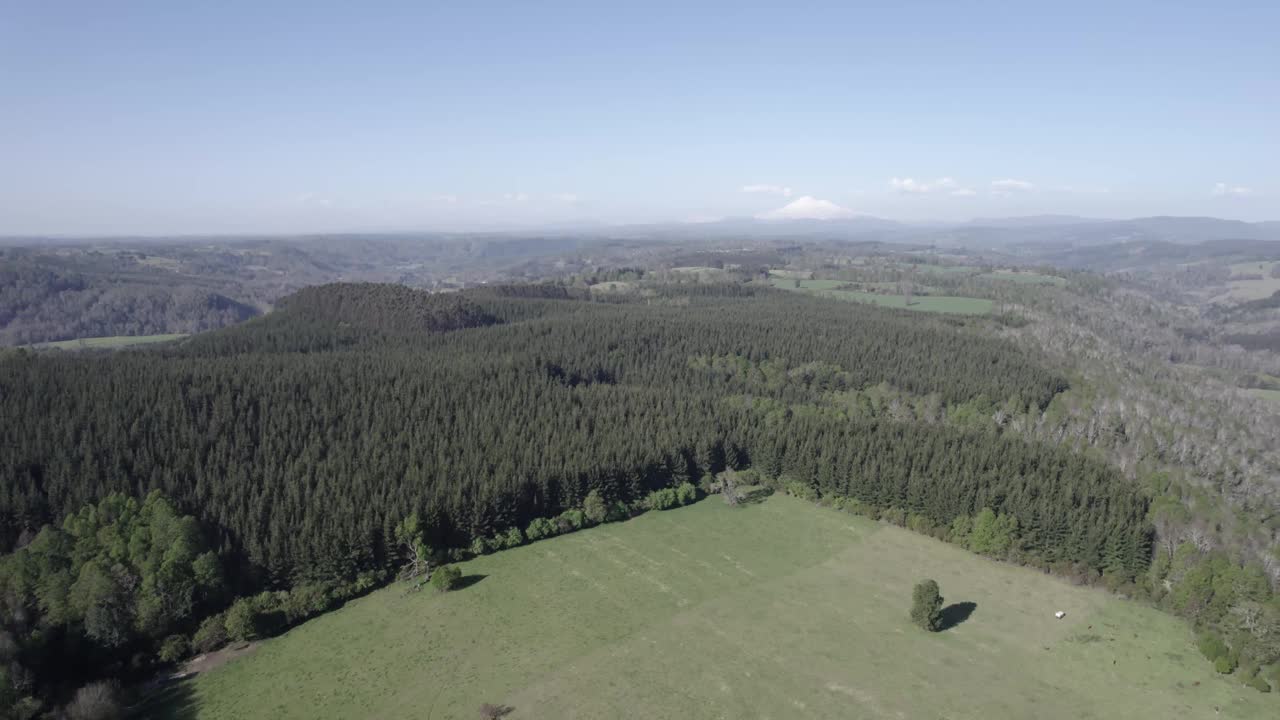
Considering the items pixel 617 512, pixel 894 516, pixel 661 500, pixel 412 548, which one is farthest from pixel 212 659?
pixel 894 516

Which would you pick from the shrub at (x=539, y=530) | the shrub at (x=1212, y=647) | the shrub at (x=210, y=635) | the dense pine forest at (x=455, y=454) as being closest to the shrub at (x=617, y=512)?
the dense pine forest at (x=455, y=454)

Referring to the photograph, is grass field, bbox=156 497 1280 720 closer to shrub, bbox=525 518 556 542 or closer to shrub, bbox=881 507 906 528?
shrub, bbox=525 518 556 542

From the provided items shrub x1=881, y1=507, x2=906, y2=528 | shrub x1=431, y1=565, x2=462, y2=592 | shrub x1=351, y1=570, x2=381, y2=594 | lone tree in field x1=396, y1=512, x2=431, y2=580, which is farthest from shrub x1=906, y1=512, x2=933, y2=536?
shrub x1=351, y1=570, x2=381, y2=594

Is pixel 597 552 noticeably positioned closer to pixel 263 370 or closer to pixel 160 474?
pixel 160 474

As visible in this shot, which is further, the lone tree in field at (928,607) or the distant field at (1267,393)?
the distant field at (1267,393)

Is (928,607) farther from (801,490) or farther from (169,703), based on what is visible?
(169,703)

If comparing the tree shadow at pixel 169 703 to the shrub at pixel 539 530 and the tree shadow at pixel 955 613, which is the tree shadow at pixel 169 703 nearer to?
the shrub at pixel 539 530
